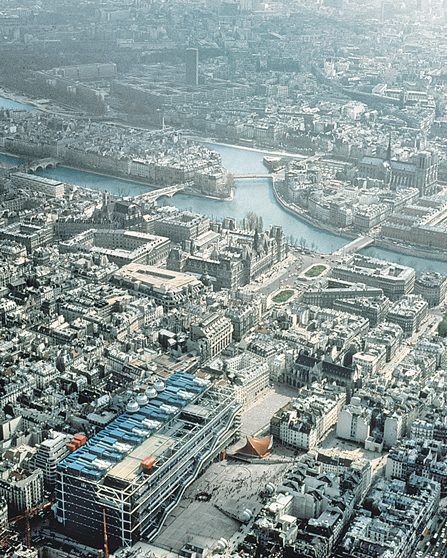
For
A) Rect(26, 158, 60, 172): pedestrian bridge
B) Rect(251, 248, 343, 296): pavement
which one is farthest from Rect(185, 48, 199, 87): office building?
Rect(251, 248, 343, 296): pavement

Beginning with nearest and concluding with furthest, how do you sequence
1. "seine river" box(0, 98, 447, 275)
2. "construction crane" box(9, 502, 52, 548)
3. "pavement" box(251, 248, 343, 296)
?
"construction crane" box(9, 502, 52, 548), "pavement" box(251, 248, 343, 296), "seine river" box(0, 98, 447, 275)

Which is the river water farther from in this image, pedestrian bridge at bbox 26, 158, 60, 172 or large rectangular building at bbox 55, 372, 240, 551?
large rectangular building at bbox 55, 372, 240, 551

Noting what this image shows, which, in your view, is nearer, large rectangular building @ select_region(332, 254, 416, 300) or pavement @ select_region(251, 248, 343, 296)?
large rectangular building @ select_region(332, 254, 416, 300)

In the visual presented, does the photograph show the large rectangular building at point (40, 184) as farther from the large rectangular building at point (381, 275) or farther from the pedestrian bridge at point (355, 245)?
the large rectangular building at point (381, 275)

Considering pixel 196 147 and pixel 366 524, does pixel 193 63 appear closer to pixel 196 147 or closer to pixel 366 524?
pixel 196 147

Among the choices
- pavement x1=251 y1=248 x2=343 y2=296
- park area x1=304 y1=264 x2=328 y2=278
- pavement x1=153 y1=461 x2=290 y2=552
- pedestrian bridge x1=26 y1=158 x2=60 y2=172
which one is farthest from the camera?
pedestrian bridge x1=26 y1=158 x2=60 y2=172

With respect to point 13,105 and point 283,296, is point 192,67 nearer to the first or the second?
point 13,105

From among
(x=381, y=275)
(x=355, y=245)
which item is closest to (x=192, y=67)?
(x=355, y=245)

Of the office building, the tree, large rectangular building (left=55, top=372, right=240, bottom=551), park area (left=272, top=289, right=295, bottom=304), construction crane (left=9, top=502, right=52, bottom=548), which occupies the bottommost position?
park area (left=272, top=289, right=295, bottom=304)

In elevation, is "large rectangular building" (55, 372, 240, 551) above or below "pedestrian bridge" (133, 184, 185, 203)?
above

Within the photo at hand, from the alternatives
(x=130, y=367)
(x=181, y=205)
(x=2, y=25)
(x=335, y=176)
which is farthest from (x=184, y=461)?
(x=2, y=25)
